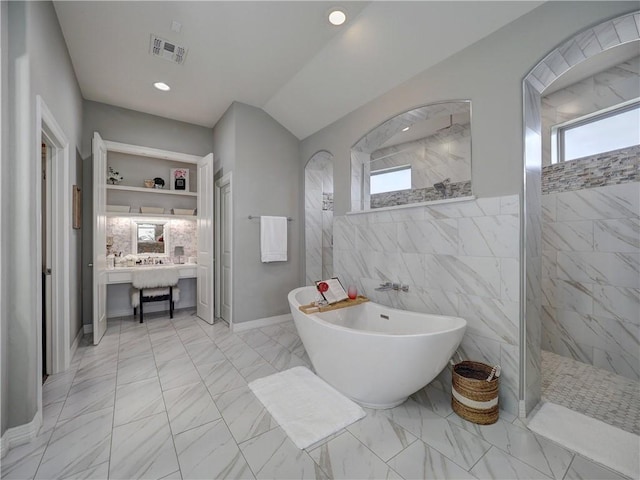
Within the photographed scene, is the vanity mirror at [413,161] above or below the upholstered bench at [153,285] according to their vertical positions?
above

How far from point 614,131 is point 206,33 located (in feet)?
12.7

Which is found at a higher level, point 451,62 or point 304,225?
point 451,62

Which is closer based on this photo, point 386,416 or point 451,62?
point 386,416

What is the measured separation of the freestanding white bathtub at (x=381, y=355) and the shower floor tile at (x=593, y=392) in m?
1.00

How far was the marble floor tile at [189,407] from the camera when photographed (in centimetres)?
175

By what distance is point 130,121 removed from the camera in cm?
376

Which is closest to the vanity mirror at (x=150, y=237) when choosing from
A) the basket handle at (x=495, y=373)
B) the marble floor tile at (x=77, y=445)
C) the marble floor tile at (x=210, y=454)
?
the marble floor tile at (x=77, y=445)

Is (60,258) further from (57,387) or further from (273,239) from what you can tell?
(273,239)

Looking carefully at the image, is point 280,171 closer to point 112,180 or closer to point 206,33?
point 206,33

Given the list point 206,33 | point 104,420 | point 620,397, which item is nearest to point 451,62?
point 206,33

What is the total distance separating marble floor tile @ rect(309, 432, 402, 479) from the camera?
1346 mm

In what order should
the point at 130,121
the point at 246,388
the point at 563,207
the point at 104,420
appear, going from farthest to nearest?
the point at 130,121 → the point at 563,207 → the point at 246,388 → the point at 104,420

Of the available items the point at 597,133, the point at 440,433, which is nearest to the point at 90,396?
the point at 440,433

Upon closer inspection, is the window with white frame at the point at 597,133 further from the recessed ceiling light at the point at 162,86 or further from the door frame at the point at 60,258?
the door frame at the point at 60,258
